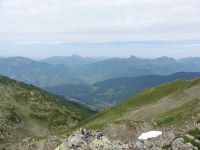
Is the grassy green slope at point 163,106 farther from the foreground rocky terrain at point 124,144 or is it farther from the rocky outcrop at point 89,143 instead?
the rocky outcrop at point 89,143

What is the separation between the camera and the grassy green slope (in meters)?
89.9

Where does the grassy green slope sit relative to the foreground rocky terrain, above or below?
above

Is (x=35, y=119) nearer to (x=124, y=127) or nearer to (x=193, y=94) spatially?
(x=193, y=94)

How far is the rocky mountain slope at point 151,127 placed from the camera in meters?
49.3

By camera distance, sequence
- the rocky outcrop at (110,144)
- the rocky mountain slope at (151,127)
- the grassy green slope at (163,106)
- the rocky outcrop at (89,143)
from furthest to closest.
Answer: the grassy green slope at (163,106)
the rocky mountain slope at (151,127)
the rocky outcrop at (110,144)
the rocky outcrop at (89,143)

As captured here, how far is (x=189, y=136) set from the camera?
5200 cm

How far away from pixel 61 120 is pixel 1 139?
49.1 meters

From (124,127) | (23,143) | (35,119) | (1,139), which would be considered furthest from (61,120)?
(124,127)

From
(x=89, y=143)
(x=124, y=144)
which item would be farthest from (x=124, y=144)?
(x=89, y=143)

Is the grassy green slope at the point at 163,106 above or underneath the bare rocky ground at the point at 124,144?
above

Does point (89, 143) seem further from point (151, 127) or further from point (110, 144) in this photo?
point (151, 127)

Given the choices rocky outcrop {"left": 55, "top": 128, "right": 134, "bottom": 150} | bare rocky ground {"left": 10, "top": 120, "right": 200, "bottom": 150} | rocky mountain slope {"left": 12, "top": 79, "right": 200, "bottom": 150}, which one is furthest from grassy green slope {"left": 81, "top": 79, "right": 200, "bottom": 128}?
rocky outcrop {"left": 55, "top": 128, "right": 134, "bottom": 150}

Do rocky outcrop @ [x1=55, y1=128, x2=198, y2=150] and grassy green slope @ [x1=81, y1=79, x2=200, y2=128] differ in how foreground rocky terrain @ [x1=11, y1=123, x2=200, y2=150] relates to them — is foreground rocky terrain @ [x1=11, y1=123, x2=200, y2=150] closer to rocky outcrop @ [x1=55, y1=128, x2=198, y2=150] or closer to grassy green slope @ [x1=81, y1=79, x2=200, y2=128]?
rocky outcrop @ [x1=55, y1=128, x2=198, y2=150]

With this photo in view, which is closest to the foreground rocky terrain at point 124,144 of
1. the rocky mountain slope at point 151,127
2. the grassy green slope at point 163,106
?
the rocky mountain slope at point 151,127
